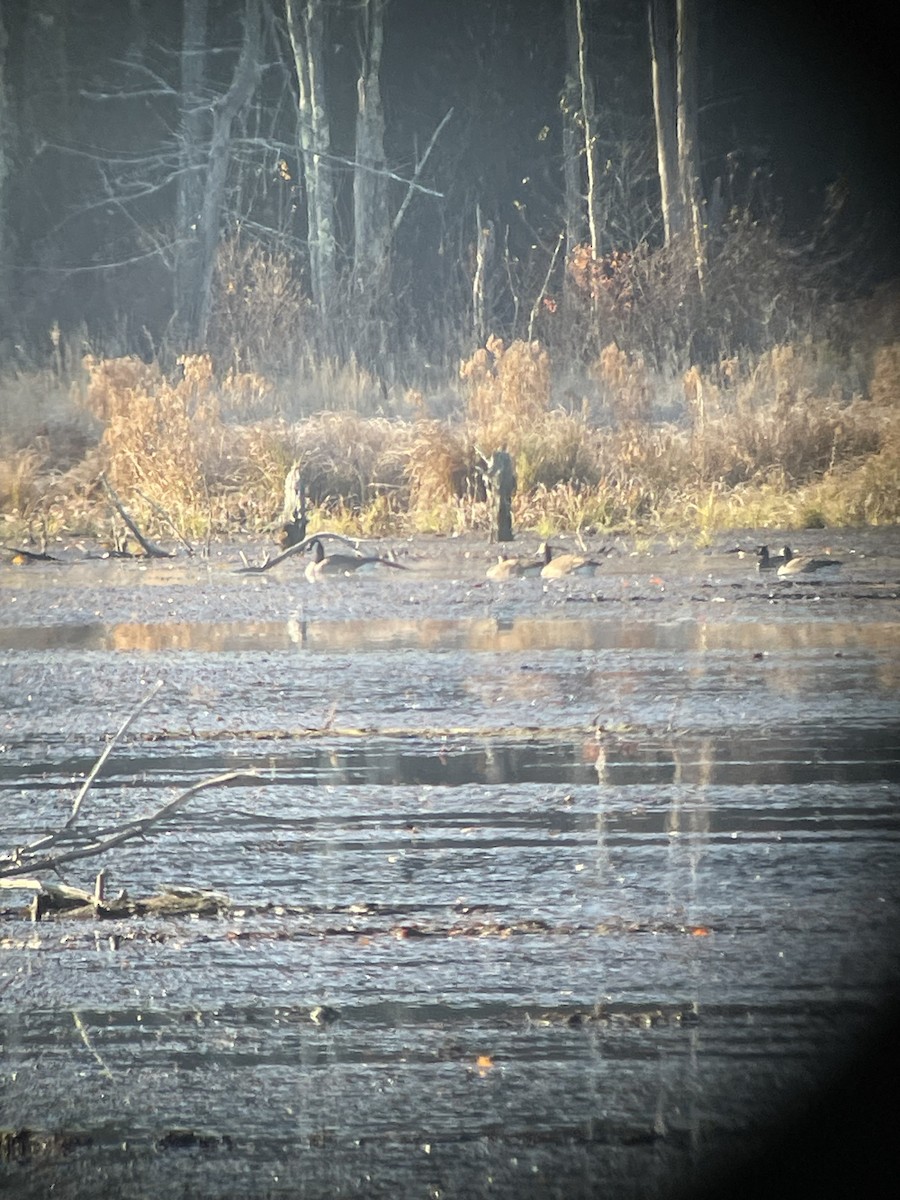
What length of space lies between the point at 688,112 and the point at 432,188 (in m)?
3.85

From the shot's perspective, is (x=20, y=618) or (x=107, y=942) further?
(x=20, y=618)

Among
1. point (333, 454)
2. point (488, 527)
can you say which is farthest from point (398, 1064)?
Result: point (333, 454)

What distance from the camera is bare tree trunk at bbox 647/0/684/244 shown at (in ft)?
72.8

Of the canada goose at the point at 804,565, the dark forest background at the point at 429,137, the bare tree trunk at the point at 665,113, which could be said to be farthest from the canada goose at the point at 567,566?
the dark forest background at the point at 429,137

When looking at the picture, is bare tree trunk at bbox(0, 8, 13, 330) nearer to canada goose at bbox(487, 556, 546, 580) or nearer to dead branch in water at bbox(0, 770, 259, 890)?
canada goose at bbox(487, 556, 546, 580)

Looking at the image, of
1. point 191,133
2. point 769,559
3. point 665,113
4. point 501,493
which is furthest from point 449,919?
point 191,133

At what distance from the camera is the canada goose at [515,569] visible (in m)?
10.4

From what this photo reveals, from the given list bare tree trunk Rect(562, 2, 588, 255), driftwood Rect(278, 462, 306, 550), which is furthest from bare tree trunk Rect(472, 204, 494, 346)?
driftwood Rect(278, 462, 306, 550)

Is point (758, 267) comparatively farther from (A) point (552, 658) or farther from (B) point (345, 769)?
(B) point (345, 769)

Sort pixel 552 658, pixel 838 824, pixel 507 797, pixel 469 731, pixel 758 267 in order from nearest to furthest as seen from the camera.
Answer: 1. pixel 838 824
2. pixel 507 797
3. pixel 469 731
4. pixel 552 658
5. pixel 758 267

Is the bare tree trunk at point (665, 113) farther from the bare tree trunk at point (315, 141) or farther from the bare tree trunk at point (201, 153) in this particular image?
the bare tree trunk at point (201, 153)

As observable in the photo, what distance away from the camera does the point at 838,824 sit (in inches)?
178

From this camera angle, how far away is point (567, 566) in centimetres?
1049

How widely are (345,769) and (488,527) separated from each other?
725 centimetres
